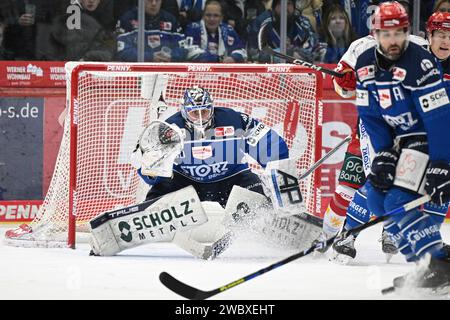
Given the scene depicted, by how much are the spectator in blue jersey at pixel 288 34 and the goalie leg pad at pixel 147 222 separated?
7.20ft

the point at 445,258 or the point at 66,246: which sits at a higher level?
the point at 445,258

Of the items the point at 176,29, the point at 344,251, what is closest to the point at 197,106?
the point at 344,251

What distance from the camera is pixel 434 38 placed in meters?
5.35

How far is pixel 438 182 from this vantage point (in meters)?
4.02

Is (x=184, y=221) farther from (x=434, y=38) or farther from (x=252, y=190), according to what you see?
(x=434, y=38)

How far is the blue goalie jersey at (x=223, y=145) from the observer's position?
5719 millimetres

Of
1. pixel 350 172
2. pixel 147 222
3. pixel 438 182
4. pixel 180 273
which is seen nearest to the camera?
pixel 438 182

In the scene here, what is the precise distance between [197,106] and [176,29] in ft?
5.76

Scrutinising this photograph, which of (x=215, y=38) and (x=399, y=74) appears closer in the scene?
(x=399, y=74)

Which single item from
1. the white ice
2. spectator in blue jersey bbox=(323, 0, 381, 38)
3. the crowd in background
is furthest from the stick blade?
spectator in blue jersey bbox=(323, 0, 381, 38)

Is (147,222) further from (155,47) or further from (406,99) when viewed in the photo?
(155,47)

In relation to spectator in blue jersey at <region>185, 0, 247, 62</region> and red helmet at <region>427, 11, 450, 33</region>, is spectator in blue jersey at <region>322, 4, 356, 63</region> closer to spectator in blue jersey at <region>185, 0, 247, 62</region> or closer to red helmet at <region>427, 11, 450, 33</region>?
spectator in blue jersey at <region>185, 0, 247, 62</region>
